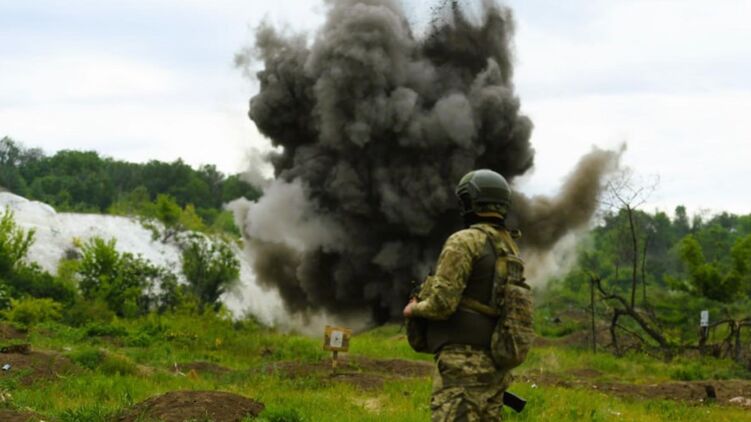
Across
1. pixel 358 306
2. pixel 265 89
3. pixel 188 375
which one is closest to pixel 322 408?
pixel 188 375

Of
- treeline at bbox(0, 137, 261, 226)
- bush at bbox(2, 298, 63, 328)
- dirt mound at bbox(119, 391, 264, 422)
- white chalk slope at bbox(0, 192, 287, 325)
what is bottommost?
dirt mound at bbox(119, 391, 264, 422)

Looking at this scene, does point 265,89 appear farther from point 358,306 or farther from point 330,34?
point 358,306

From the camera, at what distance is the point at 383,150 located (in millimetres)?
27703

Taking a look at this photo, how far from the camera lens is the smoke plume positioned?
87.8ft

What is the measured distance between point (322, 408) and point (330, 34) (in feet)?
59.5

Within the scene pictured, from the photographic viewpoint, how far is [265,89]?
96.6 feet

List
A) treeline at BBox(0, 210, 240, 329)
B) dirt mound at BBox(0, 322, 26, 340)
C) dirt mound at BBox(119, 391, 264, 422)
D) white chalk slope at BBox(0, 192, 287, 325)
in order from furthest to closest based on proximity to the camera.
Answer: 1. white chalk slope at BBox(0, 192, 287, 325)
2. treeline at BBox(0, 210, 240, 329)
3. dirt mound at BBox(0, 322, 26, 340)
4. dirt mound at BBox(119, 391, 264, 422)

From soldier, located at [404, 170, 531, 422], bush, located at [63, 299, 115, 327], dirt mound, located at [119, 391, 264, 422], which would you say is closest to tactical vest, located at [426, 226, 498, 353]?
soldier, located at [404, 170, 531, 422]

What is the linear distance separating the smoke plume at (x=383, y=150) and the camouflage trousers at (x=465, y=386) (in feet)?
67.5

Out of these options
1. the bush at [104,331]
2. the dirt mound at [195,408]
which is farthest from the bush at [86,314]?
the dirt mound at [195,408]

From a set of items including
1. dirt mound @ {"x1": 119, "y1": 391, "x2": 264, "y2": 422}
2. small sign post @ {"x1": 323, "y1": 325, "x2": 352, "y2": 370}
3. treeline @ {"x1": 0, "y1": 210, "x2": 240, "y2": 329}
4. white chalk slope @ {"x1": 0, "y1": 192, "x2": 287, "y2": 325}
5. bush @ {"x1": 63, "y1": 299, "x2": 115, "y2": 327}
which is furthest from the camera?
white chalk slope @ {"x1": 0, "y1": 192, "x2": 287, "y2": 325}

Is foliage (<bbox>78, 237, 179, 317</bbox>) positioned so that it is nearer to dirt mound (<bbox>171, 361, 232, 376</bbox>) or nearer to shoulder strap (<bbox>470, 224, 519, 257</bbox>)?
dirt mound (<bbox>171, 361, 232, 376</bbox>)

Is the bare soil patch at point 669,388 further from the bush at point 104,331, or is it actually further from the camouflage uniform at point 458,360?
the bush at point 104,331

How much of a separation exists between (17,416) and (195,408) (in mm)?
1695
